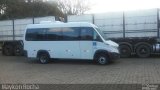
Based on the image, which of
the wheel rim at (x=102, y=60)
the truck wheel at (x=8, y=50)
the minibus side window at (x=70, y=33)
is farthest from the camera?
the truck wheel at (x=8, y=50)

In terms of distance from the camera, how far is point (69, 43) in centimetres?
1980

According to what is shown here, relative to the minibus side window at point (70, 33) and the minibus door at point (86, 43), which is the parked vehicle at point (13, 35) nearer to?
the minibus side window at point (70, 33)

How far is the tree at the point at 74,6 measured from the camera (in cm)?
5312

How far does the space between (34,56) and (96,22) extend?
5267 millimetres

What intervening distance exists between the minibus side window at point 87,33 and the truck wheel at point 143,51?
5193mm

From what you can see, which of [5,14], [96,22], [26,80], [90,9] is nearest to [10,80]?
[26,80]

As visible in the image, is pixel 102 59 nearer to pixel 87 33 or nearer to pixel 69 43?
pixel 87 33

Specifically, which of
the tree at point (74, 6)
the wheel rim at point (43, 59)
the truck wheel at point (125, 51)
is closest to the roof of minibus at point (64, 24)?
the wheel rim at point (43, 59)

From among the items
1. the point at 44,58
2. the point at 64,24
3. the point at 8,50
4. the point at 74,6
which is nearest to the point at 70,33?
the point at 64,24

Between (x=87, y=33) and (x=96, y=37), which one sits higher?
(x=87, y=33)

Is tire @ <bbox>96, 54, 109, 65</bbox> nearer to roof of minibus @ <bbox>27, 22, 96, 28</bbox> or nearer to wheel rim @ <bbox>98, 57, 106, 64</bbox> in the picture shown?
wheel rim @ <bbox>98, 57, 106, 64</bbox>

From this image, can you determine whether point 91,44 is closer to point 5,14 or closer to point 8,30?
point 8,30

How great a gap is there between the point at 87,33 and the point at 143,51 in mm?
5414

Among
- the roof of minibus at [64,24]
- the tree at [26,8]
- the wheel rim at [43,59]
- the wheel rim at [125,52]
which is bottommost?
the wheel rim at [43,59]
